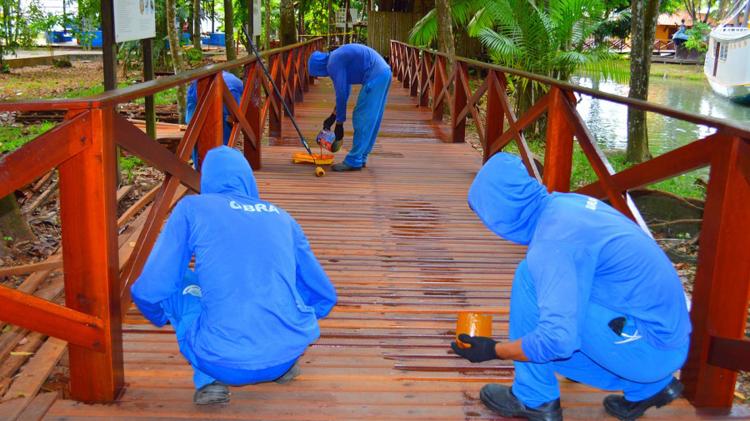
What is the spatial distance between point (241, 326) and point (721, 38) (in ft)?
100

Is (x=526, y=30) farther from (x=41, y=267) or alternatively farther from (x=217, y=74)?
(x=41, y=267)

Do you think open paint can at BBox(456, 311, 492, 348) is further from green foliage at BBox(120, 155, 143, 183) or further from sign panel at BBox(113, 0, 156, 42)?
green foliage at BBox(120, 155, 143, 183)

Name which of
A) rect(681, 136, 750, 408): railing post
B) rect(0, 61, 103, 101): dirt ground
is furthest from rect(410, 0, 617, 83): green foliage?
rect(681, 136, 750, 408): railing post

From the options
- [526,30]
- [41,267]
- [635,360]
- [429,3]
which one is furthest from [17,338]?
[429,3]

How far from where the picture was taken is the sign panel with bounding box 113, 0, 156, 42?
5930 mm

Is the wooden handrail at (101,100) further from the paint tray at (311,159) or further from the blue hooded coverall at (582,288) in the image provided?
the paint tray at (311,159)

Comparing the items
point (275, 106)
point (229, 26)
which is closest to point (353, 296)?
point (275, 106)

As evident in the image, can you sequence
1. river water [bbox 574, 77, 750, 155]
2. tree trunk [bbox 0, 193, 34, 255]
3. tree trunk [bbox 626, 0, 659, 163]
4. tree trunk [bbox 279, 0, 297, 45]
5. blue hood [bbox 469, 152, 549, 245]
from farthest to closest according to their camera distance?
tree trunk [bbox 279, 0, 297, 45]
river water [bbox 574, 77, 750, 155]
tree trunk [bbox 626, 0, 659, 163]
tree trunk [bbox 0, 193, 34, 255]
blue hood [bbox 469, 152, 549, 245]

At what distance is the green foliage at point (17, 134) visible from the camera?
9469 millimetres

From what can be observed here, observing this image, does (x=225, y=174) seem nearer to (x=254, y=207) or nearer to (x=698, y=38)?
(x=254, y=207)

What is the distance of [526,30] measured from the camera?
1252 centimetres

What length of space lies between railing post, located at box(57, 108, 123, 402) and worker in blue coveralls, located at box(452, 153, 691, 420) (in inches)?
53.0

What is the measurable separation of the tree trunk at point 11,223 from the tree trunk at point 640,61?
28.2 feet

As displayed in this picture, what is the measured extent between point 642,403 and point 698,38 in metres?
43.2
